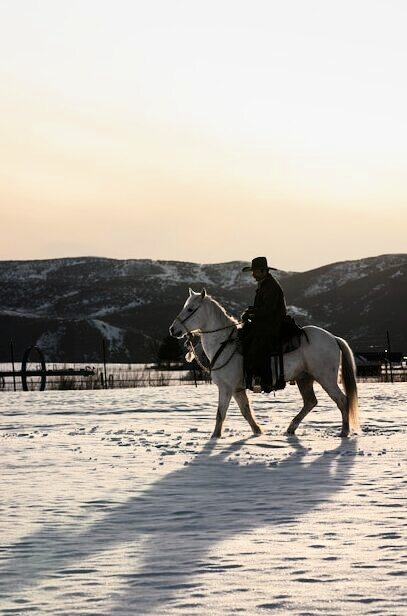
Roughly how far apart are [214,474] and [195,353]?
16.4 feet

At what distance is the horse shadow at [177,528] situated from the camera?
5332 mm

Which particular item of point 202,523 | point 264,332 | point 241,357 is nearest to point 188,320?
point 241,357

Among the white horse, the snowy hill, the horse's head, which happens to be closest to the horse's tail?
the white horse

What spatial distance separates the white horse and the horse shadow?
9.82 ft

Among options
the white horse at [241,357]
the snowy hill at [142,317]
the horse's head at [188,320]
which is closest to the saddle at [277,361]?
the white horse at [241,357]

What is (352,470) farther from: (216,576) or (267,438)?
(216,576)

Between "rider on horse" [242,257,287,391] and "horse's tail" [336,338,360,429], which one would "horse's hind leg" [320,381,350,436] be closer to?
"horse's tail" [336,338,360,429]

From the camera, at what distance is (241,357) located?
13961mm

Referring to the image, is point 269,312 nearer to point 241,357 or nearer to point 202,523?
point 241,357

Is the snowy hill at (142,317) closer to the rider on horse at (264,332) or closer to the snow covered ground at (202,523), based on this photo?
the rider on horse at (264,332)

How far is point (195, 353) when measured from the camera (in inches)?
582

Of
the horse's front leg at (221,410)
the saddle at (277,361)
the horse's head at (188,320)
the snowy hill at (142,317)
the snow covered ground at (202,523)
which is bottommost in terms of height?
the snow covered ground at (202,523)

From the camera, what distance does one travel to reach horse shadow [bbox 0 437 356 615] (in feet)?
17.5

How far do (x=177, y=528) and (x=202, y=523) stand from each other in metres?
0.25
